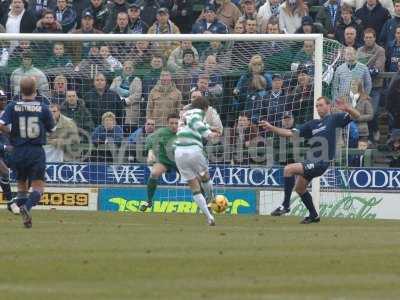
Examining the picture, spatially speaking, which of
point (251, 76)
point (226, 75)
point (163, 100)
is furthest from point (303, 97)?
point (163, 100)

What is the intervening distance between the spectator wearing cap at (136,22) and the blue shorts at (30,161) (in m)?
9.91

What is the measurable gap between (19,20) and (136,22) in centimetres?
270

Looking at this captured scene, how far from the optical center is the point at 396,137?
2692 centimetres

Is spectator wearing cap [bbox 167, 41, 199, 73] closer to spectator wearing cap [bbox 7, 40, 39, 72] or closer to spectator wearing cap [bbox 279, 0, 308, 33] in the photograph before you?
spectator wearing cap [bbox 279, 0, 308, 33]

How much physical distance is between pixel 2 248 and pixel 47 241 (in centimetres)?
105

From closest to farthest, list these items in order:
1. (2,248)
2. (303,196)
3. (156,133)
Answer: (2,248)
(303,196)
(156,133)

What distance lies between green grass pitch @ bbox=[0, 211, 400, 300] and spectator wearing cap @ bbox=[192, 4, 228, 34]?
26.5 feet

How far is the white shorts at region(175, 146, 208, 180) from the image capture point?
71.7ft

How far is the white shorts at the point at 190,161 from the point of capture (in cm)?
2186

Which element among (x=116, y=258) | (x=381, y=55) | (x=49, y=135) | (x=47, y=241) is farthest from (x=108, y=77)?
(x=116, y=258)

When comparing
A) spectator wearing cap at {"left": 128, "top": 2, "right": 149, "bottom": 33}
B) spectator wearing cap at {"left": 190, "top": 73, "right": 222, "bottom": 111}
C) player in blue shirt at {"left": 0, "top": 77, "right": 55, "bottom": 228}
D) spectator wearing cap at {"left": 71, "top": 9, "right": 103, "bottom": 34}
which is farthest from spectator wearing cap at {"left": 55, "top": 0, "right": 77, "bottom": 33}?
player in blue shirt at {"left": 0, "top": 77, "right": 55, "bottom": 228}

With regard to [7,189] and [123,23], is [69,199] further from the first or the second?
[123,23]

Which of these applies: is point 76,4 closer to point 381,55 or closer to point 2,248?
point 381,55

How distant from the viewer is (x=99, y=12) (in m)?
30.3
